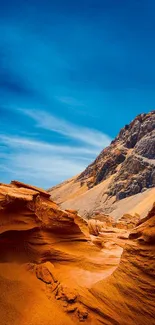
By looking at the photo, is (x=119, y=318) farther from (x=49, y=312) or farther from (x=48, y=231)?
(x=48, y=231)

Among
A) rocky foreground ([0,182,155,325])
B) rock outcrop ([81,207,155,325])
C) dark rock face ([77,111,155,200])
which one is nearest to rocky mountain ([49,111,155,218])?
dark rock face ([77,111,155,200])

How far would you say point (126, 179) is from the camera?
3280 inches

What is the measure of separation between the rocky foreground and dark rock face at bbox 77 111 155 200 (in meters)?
65.1

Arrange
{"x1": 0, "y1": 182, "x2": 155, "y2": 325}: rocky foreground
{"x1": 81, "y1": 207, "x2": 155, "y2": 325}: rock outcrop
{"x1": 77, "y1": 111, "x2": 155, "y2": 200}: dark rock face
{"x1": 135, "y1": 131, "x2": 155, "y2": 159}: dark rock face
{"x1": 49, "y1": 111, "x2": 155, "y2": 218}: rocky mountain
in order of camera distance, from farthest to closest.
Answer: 1. {"x1": 135, "y1": 131, "x2": 155, "y2": 159}: dark rock face
2. {"x1": 77, "y1": 111, "x2": 155, "y2": 200}: dark rock face
3. {"x1": 49, "y1": 111, "x2": 155, "y2": 218}: rocky mountain
4. {"x1": 0, "y1": 182, "x2": 155, "y2": 325}: rocky foreground
5. {"x1": 81, "y1": 207, "x2": 155, "y2": 325}: rock outcrop

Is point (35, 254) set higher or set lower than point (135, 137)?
lower

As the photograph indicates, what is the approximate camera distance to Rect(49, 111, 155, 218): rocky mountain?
75812 mm

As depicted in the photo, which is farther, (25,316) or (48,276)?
(48,276)

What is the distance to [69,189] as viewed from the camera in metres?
123

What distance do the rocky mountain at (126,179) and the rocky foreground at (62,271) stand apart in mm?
51029

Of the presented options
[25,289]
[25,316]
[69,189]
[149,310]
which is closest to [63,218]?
[25,289]

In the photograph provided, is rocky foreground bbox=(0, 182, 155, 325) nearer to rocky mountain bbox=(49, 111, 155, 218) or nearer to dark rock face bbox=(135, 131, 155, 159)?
rocky mountain bbox=(49, 111, 155, 218)

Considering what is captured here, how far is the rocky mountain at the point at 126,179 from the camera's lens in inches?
2985

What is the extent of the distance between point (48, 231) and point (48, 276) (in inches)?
83.5

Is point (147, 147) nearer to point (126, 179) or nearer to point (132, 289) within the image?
point (126, 179)
